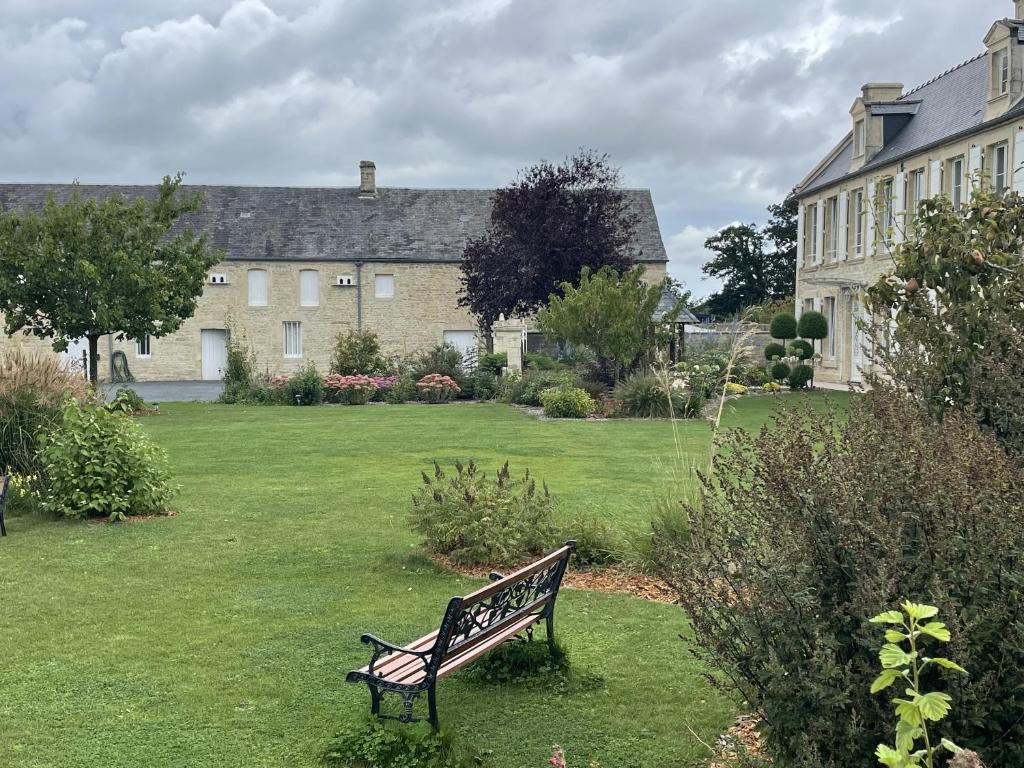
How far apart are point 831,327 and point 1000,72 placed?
1053cm

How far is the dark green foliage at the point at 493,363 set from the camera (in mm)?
28589

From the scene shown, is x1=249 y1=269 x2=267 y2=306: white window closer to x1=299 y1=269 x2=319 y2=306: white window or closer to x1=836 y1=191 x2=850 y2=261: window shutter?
x1=299 y1=269 x2=319 y2=306: white window

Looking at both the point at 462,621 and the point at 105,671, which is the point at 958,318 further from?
the point at 105,671

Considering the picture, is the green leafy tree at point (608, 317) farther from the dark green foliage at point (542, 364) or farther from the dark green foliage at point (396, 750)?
the dark green foliage at point (396, 750)

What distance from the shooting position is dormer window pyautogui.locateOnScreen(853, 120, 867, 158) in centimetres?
2859

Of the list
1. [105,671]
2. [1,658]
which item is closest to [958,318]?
[105,671]

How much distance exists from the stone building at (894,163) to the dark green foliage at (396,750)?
16340 mm

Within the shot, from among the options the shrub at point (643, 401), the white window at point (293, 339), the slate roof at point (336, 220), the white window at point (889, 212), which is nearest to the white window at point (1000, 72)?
the white window at point (889, 212)

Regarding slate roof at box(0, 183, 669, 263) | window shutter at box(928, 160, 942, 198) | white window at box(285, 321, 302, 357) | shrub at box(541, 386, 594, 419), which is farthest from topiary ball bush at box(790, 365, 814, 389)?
white window at box(285, 321, 302, 357)

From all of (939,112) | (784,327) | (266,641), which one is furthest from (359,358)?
(266,641)

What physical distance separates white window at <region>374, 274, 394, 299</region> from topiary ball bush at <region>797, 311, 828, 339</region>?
17.7 m

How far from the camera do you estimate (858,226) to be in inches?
1150

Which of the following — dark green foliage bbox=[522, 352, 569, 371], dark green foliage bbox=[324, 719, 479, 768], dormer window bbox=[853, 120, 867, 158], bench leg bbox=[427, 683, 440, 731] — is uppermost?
dormer window bbox=[853, 120, 867, 158]

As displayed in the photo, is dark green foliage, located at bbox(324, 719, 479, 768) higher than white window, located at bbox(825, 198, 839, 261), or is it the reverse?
white window, located at bbox(825, 198, 839, 261)
